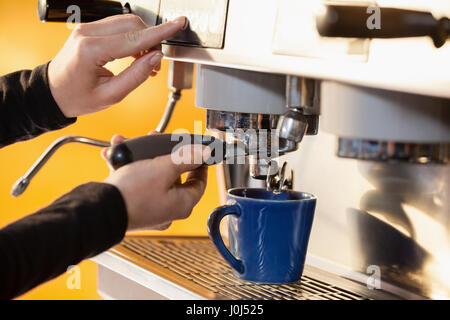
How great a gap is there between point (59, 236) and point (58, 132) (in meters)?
0.77

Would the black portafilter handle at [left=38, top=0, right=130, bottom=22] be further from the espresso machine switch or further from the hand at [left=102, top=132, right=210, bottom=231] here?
the hand at [left=102, top=132, right=210, bottom=231]

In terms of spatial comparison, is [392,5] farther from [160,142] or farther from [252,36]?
[160,142]

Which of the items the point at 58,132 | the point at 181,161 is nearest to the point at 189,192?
the point at 181,161

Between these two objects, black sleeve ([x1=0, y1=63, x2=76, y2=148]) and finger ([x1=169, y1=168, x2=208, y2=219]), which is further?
black sleeve ([x1=0, y1=63, x2=76, y2=148])

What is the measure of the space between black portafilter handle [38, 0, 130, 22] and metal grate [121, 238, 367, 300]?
0.27 m

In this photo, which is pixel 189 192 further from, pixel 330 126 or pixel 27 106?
pixel 27 106

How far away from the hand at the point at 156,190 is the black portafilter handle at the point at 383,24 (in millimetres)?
183

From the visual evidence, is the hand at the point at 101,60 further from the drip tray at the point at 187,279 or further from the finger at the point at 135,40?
the drip tray at the point at 187,279

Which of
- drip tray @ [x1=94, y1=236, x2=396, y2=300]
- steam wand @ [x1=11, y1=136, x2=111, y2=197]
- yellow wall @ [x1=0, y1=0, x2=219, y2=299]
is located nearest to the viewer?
drip tray @ [x1=94, y1=236, x2=396, y2=300]

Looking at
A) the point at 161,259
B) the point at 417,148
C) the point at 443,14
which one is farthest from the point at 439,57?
the point at 161,259

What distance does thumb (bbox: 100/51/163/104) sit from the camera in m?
0.58

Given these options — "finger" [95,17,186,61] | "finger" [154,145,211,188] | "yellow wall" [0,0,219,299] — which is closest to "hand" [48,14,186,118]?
"finger" [95,17,186,61]

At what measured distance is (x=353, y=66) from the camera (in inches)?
15.2

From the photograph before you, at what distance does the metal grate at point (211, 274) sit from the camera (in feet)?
1.83
